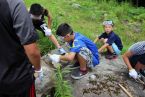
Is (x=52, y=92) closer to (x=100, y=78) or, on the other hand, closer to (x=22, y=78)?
(x=100, y=78)

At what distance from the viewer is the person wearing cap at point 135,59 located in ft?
19.3

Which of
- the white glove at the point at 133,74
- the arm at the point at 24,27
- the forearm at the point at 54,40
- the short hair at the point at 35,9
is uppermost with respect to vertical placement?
the arm at the point at 24,27

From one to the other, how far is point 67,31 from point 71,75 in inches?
28.8

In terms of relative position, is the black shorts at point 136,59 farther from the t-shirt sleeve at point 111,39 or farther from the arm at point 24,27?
the arm at point 24,27

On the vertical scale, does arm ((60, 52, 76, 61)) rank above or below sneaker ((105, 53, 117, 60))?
above

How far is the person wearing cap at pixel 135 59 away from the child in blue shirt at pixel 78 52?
51 centimetres

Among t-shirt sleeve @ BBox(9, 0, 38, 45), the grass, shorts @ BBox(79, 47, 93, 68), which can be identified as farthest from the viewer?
the grass

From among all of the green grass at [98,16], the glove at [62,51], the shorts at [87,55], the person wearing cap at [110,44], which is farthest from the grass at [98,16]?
the shorts at [87,55]

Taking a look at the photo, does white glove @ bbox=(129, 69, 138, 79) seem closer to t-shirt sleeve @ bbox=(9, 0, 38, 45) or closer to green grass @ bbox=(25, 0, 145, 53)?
green grass @ bbox=(25, 0, 145, 53)

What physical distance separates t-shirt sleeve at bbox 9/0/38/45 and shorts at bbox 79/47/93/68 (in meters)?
2.65

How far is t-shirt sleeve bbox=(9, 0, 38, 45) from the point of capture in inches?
118

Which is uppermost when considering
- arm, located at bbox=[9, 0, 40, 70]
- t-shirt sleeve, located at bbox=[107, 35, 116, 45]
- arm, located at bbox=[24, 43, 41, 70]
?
arm, located at bbox=[9, 0, 40, 70]

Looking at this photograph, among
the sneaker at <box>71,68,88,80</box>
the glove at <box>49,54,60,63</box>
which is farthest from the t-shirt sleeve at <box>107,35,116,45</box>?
the glove at <box>49,54,60,63</box>

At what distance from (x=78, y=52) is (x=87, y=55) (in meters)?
0.19
